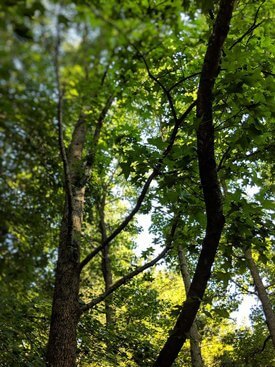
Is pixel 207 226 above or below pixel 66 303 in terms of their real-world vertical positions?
above

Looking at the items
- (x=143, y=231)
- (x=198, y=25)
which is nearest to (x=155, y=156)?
(x=198, y=25)

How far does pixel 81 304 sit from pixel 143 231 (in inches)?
392

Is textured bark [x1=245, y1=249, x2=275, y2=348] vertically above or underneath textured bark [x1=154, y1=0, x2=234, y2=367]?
above

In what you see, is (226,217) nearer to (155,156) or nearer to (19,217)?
(155,156)

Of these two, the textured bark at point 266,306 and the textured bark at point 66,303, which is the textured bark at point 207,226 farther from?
the textured bark at point 266,306

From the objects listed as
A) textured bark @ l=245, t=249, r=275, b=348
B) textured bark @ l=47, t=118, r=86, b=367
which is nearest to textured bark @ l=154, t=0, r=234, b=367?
textured bark @ l=47, t=118, r=86, b=367

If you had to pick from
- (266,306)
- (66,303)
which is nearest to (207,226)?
(66,303)

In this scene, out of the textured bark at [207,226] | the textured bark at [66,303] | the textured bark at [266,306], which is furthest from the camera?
the textured bark at [266,306]

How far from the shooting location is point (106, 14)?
75.4 inches

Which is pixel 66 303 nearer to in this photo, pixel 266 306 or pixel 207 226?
pixel 207 226

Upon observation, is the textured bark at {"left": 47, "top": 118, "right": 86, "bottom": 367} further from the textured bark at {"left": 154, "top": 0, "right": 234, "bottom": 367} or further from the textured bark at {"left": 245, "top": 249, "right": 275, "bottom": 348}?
the textured bark at {"left": 245, "top": 249, "right": 275, "bottom": 348}

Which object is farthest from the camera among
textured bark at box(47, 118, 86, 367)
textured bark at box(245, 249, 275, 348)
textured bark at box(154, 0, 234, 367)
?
textured bark at box(245, 249, 275, 348)

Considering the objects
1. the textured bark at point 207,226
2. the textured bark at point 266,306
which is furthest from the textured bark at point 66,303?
the textured bark at point 266,306

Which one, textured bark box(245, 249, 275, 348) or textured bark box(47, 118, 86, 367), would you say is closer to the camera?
textured bark box(47, 118, 86, 367)
